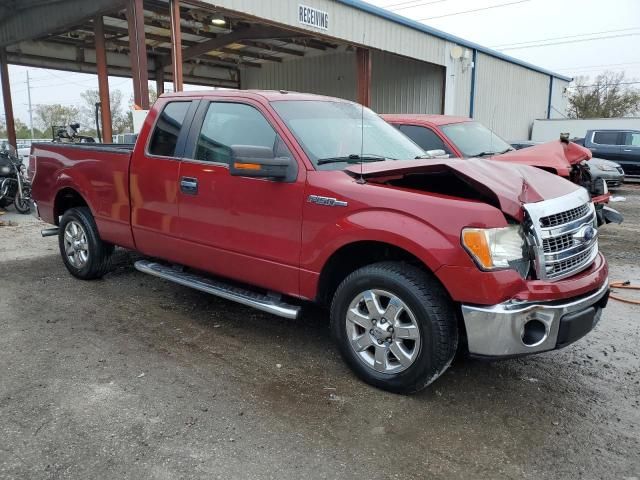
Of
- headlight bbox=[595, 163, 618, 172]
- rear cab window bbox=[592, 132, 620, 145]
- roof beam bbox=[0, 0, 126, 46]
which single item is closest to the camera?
roof beam bbox=[0, 0, 126, 46]

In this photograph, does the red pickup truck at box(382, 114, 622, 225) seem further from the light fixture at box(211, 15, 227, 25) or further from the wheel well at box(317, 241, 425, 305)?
the light fixture at box(211, 15, 227, 25)

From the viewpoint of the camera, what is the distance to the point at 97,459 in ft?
8.78

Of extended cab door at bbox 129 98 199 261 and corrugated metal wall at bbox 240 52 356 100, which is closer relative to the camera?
extended cab door at bbox 129 98 199 261

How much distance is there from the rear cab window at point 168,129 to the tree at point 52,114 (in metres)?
51.5

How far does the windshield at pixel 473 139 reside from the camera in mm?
7320

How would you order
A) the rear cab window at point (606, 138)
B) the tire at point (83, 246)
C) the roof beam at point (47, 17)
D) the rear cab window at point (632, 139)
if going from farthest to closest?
the rear cab window at point (606, 138) → the rear cab window at point (632, 139) → the roof beam at point (47, 17) → the tire at point (83, 246)

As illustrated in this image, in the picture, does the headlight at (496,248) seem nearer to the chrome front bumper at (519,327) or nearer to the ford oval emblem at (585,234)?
the chrome front bumper at (519,327)

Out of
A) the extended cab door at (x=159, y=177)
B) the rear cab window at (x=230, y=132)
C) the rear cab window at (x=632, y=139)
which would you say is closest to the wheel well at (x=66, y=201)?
the extended cab door at (x=159, y=177)

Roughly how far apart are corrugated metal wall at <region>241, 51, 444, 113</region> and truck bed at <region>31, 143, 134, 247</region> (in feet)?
51.0

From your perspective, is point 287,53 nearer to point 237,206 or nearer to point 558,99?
point 558,99

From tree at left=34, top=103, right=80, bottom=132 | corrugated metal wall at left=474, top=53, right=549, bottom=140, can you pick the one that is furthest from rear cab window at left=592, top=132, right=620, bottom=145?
tree at left=34, top=103, right=80, bottom=132

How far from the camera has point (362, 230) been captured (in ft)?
10.8

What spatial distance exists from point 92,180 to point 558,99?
28705 mm

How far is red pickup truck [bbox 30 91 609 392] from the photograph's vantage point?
9.72 ft
